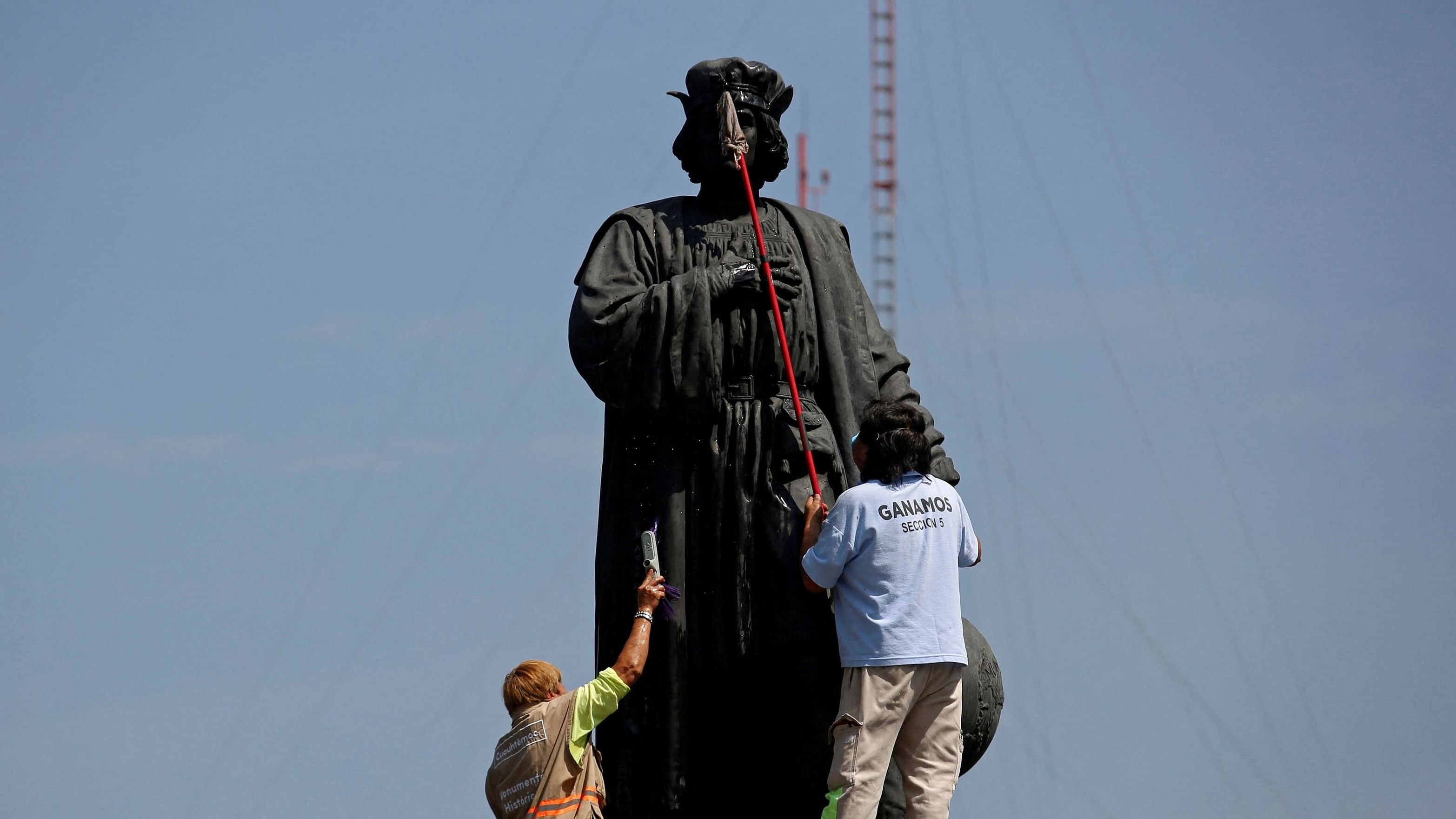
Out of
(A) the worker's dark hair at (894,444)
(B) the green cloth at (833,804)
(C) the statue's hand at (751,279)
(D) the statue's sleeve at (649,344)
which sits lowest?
(B) the green cloth at (833,804)

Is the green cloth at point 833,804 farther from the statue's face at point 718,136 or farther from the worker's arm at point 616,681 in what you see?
the statue's face at point 718,136

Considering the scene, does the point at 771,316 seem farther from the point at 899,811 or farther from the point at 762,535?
the point at 899,811

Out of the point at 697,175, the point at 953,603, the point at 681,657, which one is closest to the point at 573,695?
the point at 681,657

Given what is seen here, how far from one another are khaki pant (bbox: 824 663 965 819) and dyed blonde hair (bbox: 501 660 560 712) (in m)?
1.09

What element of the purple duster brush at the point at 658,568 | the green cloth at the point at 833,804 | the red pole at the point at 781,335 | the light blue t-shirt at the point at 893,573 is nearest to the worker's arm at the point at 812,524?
the red pole at the point at 781,335

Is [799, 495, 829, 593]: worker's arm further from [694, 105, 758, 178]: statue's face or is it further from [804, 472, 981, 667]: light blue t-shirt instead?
[694, 105, 758, 178]: statue's face

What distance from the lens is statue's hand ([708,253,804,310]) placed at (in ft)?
30.2

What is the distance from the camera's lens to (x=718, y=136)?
957 centimetres

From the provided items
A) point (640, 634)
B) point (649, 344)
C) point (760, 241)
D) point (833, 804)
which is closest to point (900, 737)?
point (833, 804)

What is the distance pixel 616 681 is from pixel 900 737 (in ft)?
3.65

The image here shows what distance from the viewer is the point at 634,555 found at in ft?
30.1

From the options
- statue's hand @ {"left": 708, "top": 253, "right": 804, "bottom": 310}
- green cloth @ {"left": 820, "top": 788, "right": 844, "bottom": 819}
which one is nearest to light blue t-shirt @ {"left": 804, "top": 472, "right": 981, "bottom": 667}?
green cloth @ {"left": 820, "top": 788, "right": 844, "bottom": 819}

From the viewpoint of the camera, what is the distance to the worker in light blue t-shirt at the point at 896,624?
8375mm

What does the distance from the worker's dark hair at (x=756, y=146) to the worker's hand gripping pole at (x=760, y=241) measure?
7 cm
